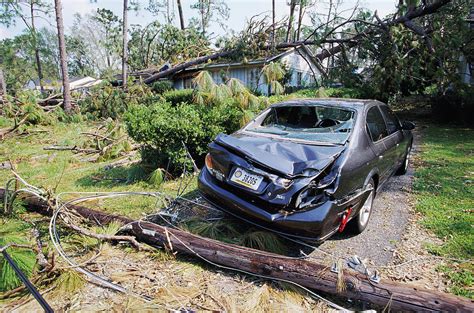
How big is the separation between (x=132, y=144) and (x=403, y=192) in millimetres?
6768

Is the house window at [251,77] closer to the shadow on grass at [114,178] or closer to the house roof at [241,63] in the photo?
the house roof at [241,63]

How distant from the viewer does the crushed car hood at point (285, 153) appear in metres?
2.72

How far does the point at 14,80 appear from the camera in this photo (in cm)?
4325

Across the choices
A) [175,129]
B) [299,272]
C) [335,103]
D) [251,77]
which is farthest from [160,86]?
[299,272]

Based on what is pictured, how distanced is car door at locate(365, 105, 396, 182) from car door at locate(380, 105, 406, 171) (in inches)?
5.0

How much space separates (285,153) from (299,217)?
70cm

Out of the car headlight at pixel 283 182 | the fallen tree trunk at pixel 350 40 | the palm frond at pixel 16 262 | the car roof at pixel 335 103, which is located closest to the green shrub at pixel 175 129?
the car roof at pixel 335 103

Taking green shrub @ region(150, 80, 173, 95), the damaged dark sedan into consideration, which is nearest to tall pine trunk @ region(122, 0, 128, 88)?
green shrub @ region(150, 80, 173, 95)

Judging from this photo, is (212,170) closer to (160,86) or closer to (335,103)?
(335,103)

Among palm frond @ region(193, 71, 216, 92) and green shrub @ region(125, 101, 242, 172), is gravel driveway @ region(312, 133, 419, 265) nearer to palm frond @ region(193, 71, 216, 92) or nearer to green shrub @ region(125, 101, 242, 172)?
green shrub @ region(125, 101, 242, 172)

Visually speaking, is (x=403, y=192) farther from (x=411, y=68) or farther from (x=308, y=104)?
(x=411, y=68)

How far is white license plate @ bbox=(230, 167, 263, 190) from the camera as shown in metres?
2.78

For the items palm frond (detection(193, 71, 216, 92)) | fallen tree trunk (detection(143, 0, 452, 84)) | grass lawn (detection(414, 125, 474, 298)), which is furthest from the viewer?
fallen tree trunk (detection(143, 0, 452, 84))

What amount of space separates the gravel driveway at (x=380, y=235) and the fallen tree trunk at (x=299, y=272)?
2.34ft
